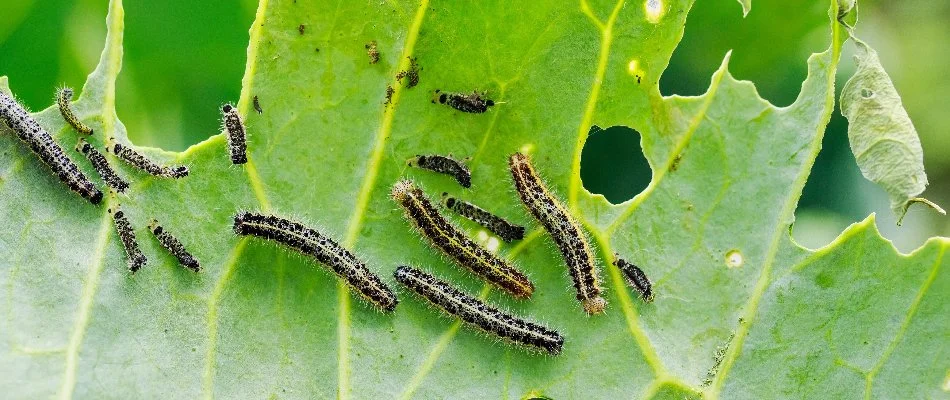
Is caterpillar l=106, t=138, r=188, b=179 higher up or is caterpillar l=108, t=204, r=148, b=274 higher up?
caterpillar l=106, t=138, r=188, b=179

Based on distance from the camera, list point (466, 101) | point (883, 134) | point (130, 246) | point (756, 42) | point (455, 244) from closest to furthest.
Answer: point (883, 134) < point (130, 246) < point (466, 101) < point (455, 244) < point (756, 42)

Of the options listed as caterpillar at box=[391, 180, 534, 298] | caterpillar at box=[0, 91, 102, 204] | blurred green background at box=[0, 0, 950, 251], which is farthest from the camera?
blurred green background at box=[0, 0, 950, 251]

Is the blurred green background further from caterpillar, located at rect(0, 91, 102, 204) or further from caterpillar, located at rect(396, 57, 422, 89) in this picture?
caterpillar, located at rect(396, 57, 422, 89)

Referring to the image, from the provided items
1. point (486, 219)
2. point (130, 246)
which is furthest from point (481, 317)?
point (130, 246)

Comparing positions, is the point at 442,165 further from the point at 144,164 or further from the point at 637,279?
the point at 144,164

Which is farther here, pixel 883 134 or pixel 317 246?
pixel 317 246

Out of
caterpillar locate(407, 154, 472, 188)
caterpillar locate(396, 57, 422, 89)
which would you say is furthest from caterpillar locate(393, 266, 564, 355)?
caterpillar locate(396, 57, 422, 89)

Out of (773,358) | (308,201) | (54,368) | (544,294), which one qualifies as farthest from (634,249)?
(54,368)
